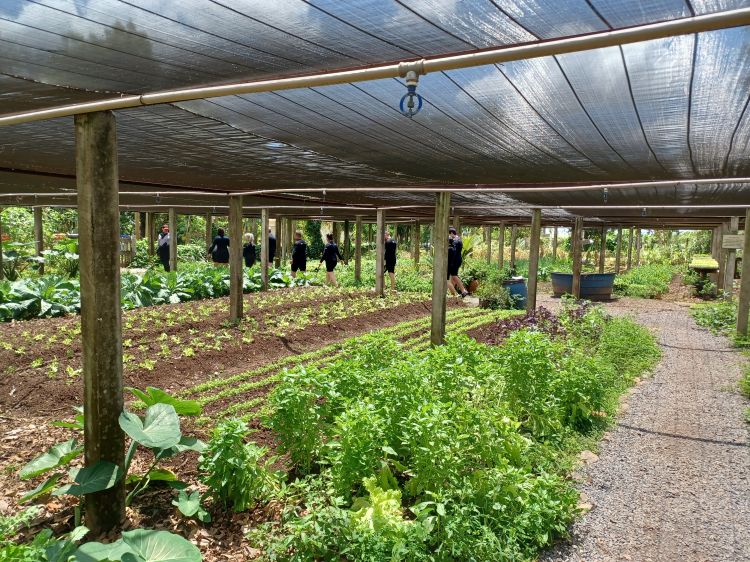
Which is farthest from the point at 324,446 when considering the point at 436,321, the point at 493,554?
the point at 436,321

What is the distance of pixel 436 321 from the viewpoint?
305 inches

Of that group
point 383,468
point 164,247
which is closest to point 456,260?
point 164,247

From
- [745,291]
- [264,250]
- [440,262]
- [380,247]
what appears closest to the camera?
[440,262]

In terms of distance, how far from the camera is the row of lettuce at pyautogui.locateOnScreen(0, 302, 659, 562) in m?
3.04

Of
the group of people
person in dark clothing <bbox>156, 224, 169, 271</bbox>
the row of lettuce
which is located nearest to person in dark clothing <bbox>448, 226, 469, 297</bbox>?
the group of people

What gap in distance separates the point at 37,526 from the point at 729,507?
16.0 ft

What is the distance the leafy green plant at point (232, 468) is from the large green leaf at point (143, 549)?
723mm

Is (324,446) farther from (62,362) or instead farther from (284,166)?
(62,362)

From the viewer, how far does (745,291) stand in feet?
33.4

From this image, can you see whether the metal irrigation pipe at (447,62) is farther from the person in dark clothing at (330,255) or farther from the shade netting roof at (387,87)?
the person in dark clothing at (330,255)

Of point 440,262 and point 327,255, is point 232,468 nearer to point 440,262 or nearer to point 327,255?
point 440,262

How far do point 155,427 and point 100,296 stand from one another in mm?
880

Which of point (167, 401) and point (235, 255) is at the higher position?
point (235, 255)

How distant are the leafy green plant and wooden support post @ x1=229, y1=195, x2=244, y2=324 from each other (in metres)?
6.41
